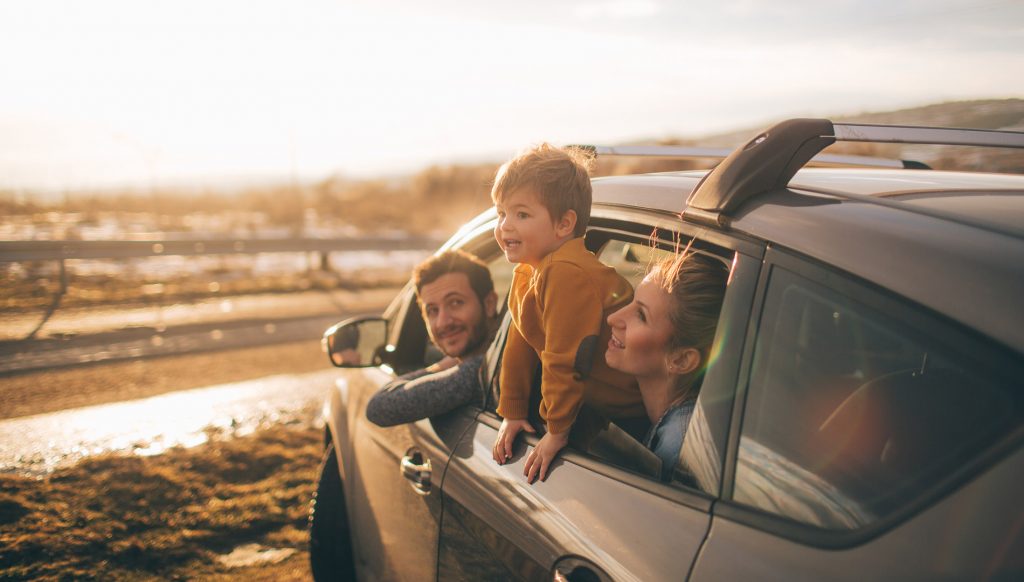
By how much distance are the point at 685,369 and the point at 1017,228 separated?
79 cm

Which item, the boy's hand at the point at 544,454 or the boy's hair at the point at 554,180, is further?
→ the boy's hair at the point at 554,180

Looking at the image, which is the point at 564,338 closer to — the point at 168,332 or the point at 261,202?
the point at 168,332

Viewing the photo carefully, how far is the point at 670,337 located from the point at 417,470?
40.4 inches

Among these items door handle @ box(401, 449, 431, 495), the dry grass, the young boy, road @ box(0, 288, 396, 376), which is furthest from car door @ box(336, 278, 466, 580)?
road @ box(0, 288, 396, 376)

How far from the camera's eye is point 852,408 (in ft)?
4.42

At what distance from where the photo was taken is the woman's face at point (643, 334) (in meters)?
1.88

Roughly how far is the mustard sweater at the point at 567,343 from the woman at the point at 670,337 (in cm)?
11

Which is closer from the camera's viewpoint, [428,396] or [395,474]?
[428,396]

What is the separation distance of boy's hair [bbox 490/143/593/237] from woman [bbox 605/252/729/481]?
19.1 inches

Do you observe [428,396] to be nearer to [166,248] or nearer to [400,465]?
[400,465]

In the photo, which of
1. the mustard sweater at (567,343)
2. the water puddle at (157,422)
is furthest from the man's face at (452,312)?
the water puddle at (157,422)

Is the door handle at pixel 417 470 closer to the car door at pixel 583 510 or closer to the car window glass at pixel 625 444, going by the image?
the car door at pixel 583 510

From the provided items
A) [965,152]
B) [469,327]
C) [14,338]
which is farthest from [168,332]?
[965,152]

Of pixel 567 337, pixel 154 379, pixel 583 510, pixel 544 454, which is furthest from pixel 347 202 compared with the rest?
pixel 583 510
